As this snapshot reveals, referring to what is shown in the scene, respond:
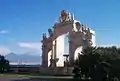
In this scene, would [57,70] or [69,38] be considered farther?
[69,38]

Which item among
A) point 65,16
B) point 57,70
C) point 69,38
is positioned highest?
point 65,16

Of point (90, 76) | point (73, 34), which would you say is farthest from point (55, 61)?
point (90, 76)

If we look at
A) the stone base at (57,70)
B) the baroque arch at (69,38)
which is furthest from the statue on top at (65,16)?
the stone base at (57,70)

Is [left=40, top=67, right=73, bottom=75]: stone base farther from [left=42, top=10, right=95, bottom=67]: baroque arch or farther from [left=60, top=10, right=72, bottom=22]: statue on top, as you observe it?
[left=60, top=10, right=72, bottom=22]: statue on top

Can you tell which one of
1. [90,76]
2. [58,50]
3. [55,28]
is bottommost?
[90,76]

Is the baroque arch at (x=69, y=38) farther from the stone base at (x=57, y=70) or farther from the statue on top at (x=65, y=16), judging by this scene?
the stone base at (x=57, y=70)

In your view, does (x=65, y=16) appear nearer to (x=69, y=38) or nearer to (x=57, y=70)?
(x=69, y=38)

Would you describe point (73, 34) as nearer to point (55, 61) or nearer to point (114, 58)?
point (55, 61)

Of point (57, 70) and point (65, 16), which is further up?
point (65, 16)

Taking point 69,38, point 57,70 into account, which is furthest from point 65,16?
point 57,70

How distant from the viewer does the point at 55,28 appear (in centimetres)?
6869

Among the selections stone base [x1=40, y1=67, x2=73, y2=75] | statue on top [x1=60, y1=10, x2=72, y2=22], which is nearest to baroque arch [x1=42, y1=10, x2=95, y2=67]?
→ statue on top [x1=60, y1=10, x2=72, y2=22]

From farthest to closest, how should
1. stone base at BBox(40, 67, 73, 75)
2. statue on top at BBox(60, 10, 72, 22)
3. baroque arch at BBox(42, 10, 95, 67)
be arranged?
statue on top at BBox(60, 10, 72, 22)
baroque arch at BBox(42, 10, 95, 67)
stone base at BBox(40, 67, 73, 75)

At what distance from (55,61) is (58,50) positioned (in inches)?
119
